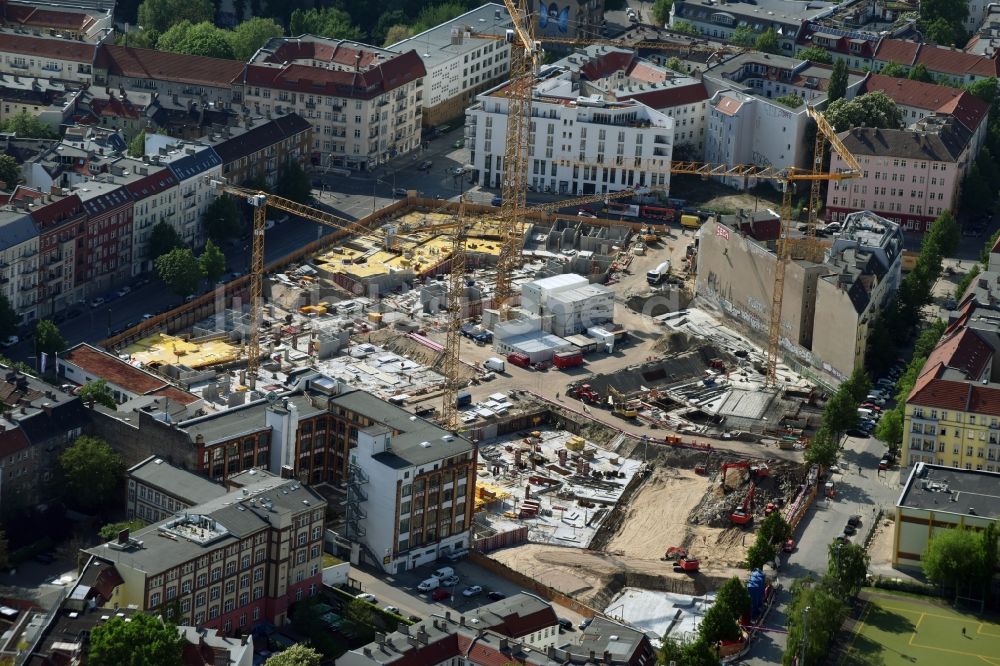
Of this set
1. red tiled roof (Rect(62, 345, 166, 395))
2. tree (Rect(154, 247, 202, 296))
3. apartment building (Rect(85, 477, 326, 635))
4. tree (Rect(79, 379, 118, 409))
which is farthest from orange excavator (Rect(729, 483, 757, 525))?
tree (Rect(154, 247, 202, 296))

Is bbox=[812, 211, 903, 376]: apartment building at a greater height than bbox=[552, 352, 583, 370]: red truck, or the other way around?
bbox=[812, 211, 903, 376]: apartment building

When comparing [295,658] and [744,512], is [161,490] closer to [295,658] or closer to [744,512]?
[295,658]

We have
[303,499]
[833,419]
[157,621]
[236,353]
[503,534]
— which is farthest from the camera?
[236,353]

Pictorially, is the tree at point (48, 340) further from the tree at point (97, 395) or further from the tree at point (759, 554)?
the tree at point (759, 554)

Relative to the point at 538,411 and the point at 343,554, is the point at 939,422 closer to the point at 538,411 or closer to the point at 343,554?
the point at 538,411

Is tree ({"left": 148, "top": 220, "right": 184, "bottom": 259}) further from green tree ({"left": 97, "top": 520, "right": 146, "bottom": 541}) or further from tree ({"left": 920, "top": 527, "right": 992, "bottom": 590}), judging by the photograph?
tree ({"left": 920, "top": 527, "right": 992, "bottom": 590})

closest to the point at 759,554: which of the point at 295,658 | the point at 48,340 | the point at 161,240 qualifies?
the point at 295,658

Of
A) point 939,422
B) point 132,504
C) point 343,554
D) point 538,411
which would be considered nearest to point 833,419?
point 939,422
